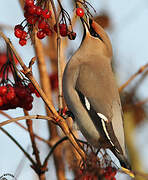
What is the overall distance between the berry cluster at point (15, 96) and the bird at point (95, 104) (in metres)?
0.54

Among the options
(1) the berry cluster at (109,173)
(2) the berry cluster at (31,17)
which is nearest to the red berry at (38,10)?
(2) the berry cluster at (31,17)

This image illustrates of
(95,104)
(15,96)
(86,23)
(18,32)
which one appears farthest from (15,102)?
(86,23)

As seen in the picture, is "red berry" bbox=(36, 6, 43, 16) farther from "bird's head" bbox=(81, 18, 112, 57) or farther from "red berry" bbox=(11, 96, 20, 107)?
"bird's head" bbox=(81, 18, 112, 57)

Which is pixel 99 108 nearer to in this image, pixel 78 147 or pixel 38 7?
pixel 78 147

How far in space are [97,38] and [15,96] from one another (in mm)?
1366

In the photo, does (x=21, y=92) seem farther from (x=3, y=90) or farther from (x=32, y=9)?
(x=32, y=9)

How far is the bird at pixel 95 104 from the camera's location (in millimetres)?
3238

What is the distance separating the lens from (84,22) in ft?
12.2

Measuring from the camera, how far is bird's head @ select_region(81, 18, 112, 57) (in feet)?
Answer: 12.4

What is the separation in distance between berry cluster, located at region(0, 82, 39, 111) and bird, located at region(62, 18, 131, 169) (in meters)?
0.54

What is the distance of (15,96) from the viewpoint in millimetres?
2773

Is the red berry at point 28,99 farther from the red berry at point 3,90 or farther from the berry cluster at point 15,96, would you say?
the red berry at point 3,90

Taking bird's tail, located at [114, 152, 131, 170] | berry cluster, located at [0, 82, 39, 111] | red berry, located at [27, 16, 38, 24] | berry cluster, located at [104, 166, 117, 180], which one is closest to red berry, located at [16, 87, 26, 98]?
berry cluster, located at [0, 82, 39, 111]

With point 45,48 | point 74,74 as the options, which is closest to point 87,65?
point 74,74
